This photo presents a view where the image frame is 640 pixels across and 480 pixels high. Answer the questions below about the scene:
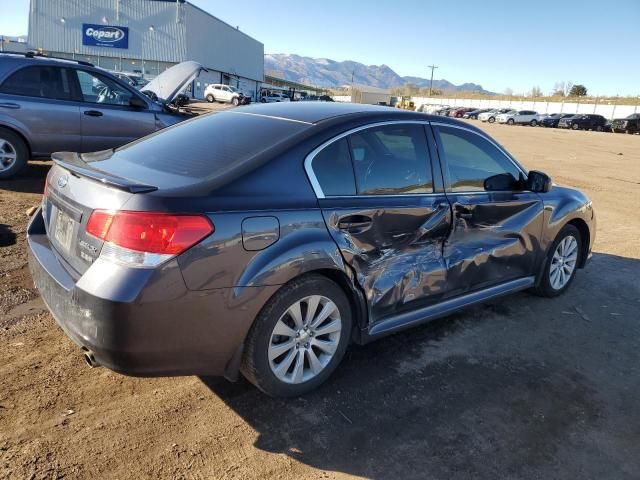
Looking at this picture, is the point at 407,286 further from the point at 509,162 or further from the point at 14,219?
the point at 14,219

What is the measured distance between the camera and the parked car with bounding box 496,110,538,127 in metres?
Result: 56.6

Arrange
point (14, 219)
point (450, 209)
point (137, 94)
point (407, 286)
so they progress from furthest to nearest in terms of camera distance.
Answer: point (137, 94) < point (14, 219) < point (450, 209) < point (407, 286)

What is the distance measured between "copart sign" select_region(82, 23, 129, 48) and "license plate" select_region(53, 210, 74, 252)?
5614 centimetres

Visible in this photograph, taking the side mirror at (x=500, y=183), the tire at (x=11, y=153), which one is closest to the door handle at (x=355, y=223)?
the side mirror at (x=500, y=183)

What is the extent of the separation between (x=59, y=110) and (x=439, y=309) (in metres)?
6.47

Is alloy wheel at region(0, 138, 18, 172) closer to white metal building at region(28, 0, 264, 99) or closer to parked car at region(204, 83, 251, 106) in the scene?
parked car at region(204, 83, 251, 106)

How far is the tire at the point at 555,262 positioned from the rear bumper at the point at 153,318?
311cm

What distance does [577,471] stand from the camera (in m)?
2.71

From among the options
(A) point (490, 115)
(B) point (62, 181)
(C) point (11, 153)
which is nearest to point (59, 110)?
(C) point (11, 153)

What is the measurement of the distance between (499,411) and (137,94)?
23.9 feet

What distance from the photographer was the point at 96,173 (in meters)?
2.86

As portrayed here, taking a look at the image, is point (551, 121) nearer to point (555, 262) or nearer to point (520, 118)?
point (520, 118)

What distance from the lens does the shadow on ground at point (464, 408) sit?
2.71 metres

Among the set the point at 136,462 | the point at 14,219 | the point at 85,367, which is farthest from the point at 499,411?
the point at 14,219
